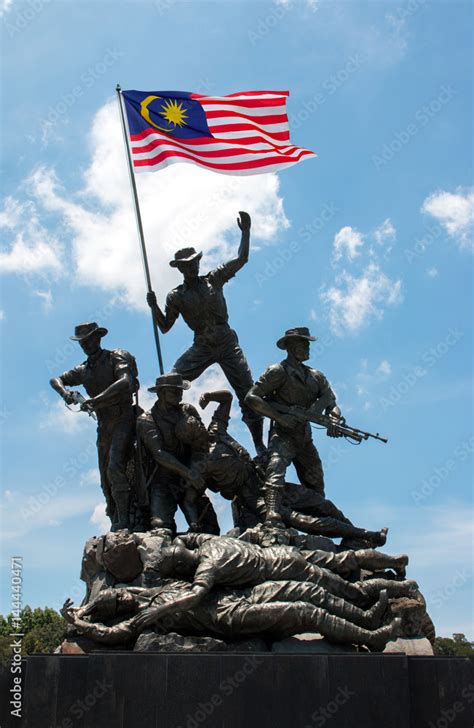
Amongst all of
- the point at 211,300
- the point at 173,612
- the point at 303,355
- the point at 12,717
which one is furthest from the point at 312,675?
the point at 211,300

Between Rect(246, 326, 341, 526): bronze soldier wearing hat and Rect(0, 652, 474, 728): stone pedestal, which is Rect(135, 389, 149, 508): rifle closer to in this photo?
Rect(246, 326, 341, 526): bronze soldier wearing hat

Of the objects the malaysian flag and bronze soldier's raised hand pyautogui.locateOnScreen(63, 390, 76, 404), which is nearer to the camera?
bronze soldier's raised hand pyautogui.locateOnScreen(63, 390, 76, 404)

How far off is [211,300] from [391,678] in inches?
235

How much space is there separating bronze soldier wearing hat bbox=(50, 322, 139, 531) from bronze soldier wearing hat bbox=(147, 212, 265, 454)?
97 centimetres

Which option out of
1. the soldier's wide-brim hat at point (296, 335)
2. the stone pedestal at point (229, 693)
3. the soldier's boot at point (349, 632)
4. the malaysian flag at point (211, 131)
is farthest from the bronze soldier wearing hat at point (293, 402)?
the stone pedestal at point (229, 693)

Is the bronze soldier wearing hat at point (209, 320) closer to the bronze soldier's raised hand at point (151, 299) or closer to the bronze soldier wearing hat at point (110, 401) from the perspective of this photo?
the bronze soldier's raised hand at point (151, 299)

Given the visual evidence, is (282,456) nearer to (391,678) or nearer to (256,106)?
(391,678)

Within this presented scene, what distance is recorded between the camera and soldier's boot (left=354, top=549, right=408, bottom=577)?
986 centimetres

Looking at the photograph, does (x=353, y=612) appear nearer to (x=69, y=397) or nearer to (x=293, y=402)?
(x=293, y=402)

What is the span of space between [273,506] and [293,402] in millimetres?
1545

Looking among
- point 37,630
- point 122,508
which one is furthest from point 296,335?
point 37,630

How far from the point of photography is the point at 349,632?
8.49 meters

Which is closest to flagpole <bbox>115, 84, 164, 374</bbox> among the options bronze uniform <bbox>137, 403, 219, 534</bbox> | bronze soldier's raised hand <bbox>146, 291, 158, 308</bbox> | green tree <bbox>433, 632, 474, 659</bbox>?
bronze soldier's raised hand <bbox>146, 291, 158, 308</bbox>

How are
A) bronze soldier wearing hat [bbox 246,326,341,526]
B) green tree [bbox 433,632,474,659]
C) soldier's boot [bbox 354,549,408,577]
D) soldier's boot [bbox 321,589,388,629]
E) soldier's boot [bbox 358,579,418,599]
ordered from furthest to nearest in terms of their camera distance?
green tree [bbox 433,632,474,659]
bronze soldier wearing hat [bbox 246,326,341,526]
soldier's boot [bbox 354,549,408,577]
soldier's boot [bbox 358,579,418,599]
soldier's boot [bbox 321,589,388,629]
